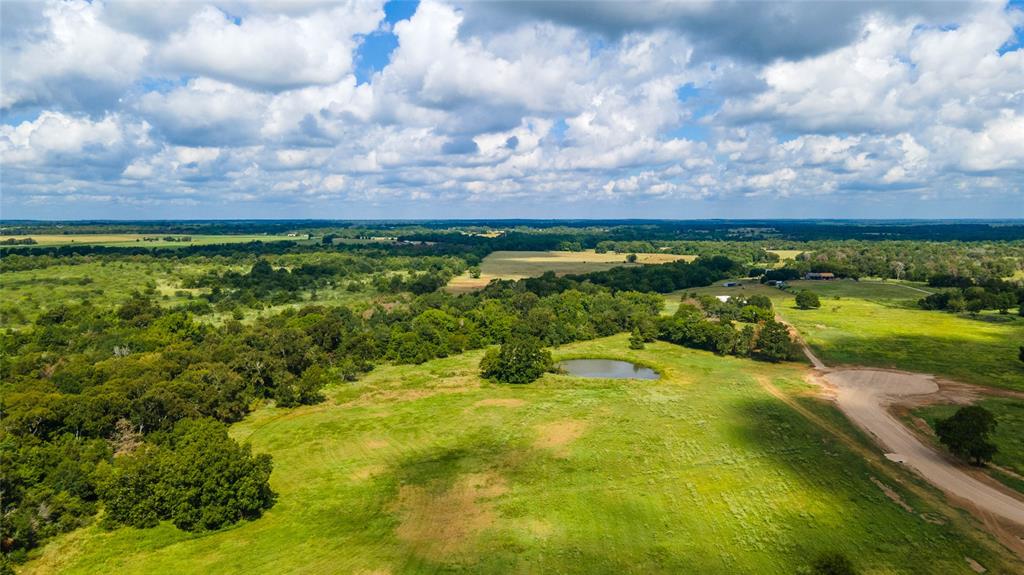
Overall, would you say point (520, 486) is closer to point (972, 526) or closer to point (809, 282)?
point (972, 526)

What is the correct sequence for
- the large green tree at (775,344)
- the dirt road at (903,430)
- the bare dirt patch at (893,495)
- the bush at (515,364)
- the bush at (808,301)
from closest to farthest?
1. the bare dirt patch at (893,495)
2. the dirt road at (903,430)
3. the bush at (515,364)
4. the large green tree at (775,344)
5. the bush at (808,301)

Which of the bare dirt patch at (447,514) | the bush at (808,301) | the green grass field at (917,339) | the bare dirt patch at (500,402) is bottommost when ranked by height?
the bare dirt patch at (447,514)

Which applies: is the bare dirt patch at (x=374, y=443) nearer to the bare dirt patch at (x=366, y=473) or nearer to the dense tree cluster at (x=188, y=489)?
the bare dirt patch at (x=366, y=473)

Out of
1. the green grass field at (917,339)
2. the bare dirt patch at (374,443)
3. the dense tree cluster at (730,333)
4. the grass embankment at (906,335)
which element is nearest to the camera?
the bare dirt patch at (374,443)

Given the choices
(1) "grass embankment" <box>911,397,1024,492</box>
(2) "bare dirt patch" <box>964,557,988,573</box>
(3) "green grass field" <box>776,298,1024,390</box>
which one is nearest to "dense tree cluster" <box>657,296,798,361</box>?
(3) "green grass field" <box>776,298,1024,390</box>

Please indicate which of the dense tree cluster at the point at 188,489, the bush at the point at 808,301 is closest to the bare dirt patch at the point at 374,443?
the dense tree cluster at the point at 188,489

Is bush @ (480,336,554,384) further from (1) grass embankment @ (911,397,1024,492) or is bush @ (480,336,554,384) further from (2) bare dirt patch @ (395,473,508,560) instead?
(1) grass embankment @ (911,397,1024,492)

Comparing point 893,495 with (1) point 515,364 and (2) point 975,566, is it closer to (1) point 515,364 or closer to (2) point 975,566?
(2) point 975,566
